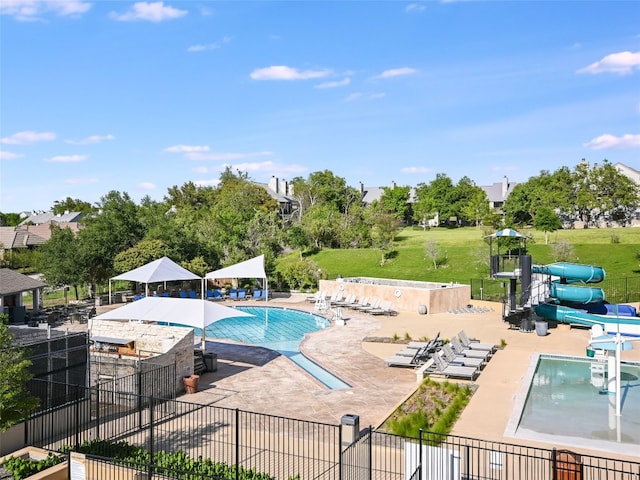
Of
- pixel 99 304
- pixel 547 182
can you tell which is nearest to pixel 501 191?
pixel 547 182

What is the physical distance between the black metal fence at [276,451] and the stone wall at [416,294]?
1865 centimetres

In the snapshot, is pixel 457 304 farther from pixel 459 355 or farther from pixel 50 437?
pixel 50 437

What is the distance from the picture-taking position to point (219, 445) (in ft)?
39.0

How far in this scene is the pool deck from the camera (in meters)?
13.9

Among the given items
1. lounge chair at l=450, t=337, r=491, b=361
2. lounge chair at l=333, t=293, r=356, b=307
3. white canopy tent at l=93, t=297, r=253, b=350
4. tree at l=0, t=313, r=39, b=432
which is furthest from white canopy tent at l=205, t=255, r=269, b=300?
tree at l=0, t=313, r=39, b=432

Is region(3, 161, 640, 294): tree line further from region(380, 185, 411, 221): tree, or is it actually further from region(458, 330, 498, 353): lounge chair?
region(458, 330, 498, 353): lounge chair

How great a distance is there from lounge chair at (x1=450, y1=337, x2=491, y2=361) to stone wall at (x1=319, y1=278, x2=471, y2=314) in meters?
10.8

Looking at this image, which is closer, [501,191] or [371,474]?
[371,474]

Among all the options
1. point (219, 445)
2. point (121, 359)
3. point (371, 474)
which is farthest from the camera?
point (121, 359)

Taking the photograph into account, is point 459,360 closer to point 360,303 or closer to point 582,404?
point 582,404

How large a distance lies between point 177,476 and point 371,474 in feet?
11.4

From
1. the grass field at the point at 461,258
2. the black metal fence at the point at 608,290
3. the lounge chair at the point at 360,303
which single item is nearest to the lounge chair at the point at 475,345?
the black metal fence at the point at 608,290

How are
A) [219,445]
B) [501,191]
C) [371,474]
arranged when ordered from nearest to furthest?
[371,474] < [219,445] < [501,191]

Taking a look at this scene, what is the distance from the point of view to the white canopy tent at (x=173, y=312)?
17.5m
